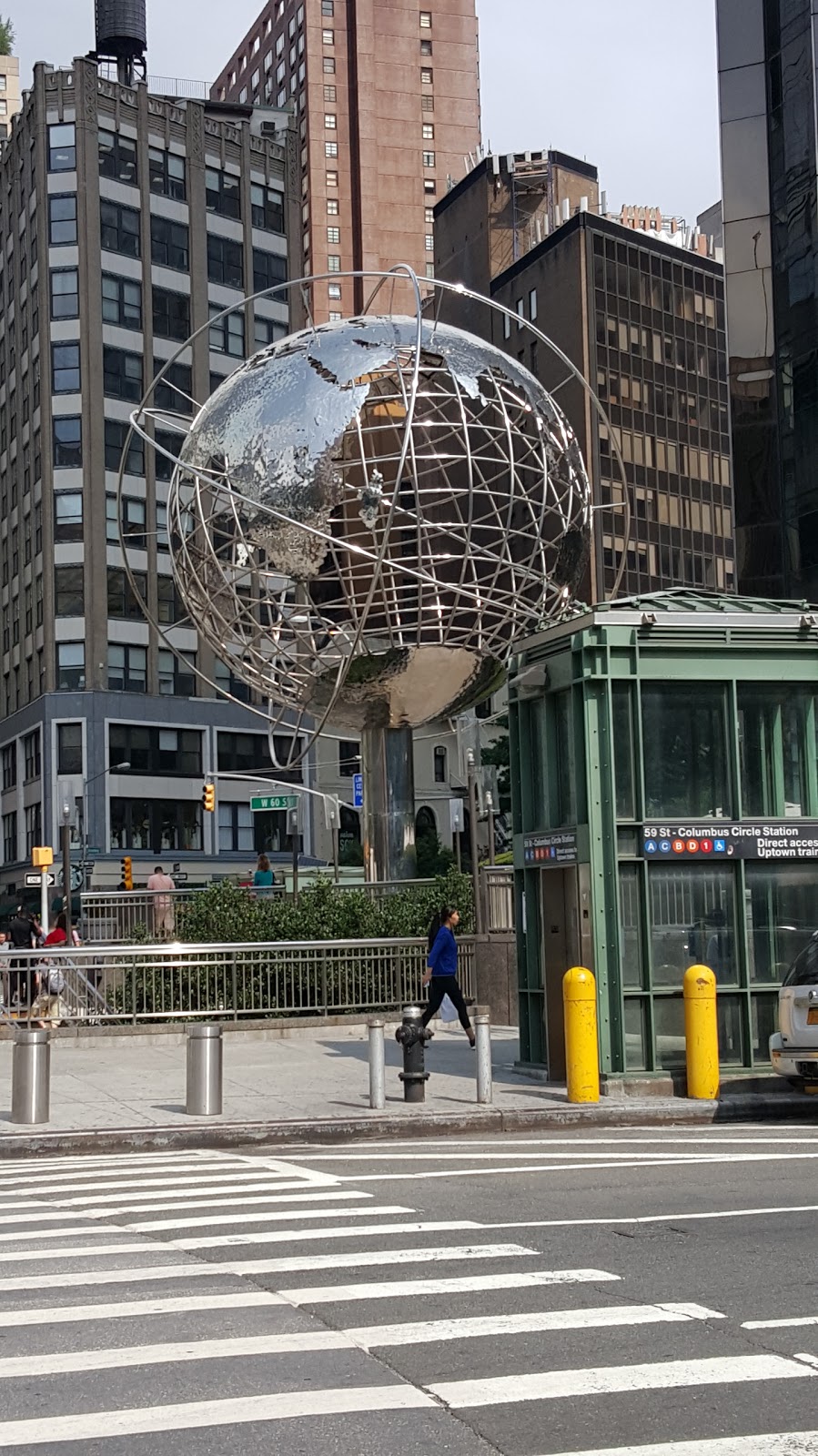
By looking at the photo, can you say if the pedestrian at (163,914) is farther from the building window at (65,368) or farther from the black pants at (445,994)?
the building window at (65,368)

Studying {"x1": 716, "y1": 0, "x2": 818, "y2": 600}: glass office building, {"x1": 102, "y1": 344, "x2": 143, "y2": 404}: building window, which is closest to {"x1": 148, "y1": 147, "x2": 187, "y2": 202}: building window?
{"x1": 102, "y1": 344, "x2": 143, "y2": 404}: building window

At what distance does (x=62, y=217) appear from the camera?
235 ft

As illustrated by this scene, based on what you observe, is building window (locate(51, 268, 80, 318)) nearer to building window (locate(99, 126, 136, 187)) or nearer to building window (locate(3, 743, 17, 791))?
building window (locate(99, 126, 136, 187))

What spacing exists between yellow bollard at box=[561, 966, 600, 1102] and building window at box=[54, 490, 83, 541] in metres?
58.6

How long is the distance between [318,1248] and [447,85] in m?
120

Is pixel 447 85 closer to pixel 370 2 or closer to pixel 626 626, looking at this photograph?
pixel 370 2

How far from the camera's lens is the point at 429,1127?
14.7 meters

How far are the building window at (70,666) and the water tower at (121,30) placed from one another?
114 ft

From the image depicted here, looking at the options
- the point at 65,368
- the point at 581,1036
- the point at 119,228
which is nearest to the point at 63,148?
the point at 119,228

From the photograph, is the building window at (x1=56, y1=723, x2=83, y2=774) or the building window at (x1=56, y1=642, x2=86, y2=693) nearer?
the building window at (x1=56, y1=723, x2=83, y2=774)

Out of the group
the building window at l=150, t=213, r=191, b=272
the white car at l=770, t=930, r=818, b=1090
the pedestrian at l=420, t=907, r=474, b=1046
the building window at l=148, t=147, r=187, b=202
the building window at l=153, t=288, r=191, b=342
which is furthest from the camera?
the building window at l=148, t=147, r=187, b=202

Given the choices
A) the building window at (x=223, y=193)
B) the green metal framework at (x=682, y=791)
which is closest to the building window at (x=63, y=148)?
the building window at (x=223, y=193)

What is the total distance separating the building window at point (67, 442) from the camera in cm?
7119

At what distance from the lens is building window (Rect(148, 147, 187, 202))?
244ft
